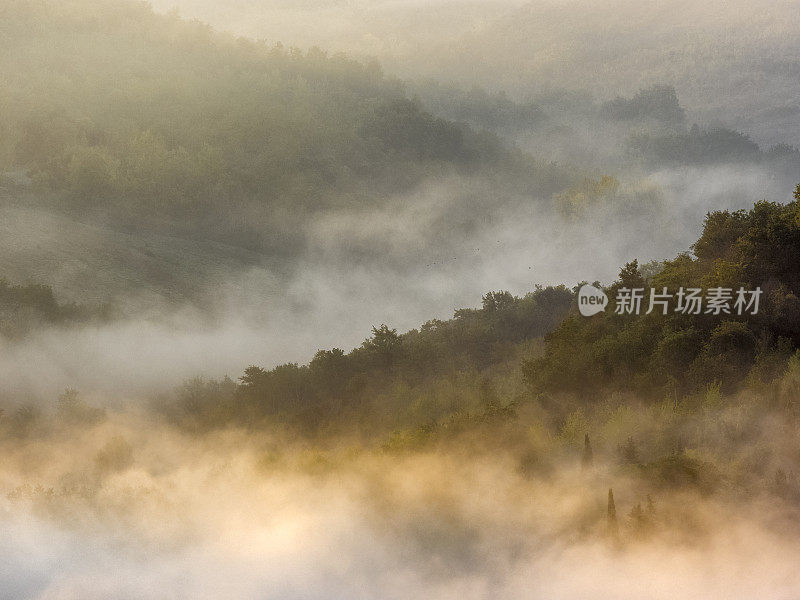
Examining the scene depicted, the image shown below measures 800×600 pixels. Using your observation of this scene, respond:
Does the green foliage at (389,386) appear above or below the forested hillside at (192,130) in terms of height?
below

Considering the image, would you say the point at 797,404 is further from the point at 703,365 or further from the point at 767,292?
the point at 767,292

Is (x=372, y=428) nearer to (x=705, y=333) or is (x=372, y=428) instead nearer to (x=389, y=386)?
(x=389, y=386)

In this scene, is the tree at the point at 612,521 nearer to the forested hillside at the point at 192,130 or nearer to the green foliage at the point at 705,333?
the green foliage at the point at 705,333

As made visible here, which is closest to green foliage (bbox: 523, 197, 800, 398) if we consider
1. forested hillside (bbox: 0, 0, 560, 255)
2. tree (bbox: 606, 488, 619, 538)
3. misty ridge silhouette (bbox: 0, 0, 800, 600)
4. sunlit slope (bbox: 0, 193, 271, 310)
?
misty ridge silhouette (bbox: 0, 0, 800, 600)

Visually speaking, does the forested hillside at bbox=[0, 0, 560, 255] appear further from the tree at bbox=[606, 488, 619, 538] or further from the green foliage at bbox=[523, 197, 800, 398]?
the tree at bbox=[606, 488, 619, 538]

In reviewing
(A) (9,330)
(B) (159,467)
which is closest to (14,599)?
(B) (159,467)

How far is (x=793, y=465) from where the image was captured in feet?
68.6

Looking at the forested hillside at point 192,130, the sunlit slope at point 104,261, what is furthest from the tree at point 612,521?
the forested hillside at point 192,130

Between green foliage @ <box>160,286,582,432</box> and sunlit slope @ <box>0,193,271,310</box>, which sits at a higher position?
sunlit slope @ <box>0,193,271,310</box>

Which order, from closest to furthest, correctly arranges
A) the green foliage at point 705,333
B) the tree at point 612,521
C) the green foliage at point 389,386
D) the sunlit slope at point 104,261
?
the tree at point 612,521 → the green foliage at point 705,333 → the green foliage at point 389,386 → the sunlit slope at point 104,261

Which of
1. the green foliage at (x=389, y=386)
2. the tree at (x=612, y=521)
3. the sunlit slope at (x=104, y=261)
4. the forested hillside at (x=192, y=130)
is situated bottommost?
the tree at (x=612, y=521)

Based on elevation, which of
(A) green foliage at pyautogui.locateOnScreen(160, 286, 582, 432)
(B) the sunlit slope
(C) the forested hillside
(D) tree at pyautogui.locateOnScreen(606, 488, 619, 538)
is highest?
(C) the forested hillside

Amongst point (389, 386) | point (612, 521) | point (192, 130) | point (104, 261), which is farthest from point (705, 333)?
point (192, 130)

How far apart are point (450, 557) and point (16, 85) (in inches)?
4966
